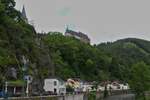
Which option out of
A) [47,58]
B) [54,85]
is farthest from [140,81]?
[47,58]

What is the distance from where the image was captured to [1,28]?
6103 cm

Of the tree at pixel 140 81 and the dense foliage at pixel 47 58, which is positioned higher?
the dense foliage at pixel 47 58

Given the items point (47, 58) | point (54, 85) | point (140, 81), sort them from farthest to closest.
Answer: point (140, 81) < point (54, 85) < point (47, 58)

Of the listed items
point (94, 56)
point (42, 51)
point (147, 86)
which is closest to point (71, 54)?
point (94, 56)

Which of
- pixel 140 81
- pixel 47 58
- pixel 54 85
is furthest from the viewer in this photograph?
pixel 140 81

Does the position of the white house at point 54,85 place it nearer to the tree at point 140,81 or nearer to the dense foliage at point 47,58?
the dense foliage at point 47,58

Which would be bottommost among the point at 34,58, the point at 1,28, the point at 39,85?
the point at 39,85

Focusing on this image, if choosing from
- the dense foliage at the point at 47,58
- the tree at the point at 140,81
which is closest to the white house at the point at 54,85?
the dense foliage at the point at 47,58

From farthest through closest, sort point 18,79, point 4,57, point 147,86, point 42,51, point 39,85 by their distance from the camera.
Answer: point 147,86 < point 42,51 < point 39,85 < point 18,79 < point 4,57

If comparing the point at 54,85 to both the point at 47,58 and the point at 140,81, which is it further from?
the point at 140,81

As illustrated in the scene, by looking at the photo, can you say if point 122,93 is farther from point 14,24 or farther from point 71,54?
point 14,24

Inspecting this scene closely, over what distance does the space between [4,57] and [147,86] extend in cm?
4774

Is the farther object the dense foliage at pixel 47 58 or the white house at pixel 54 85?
the white house at pixel 54 85

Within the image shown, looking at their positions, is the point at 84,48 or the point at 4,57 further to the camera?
the point at 84,48
